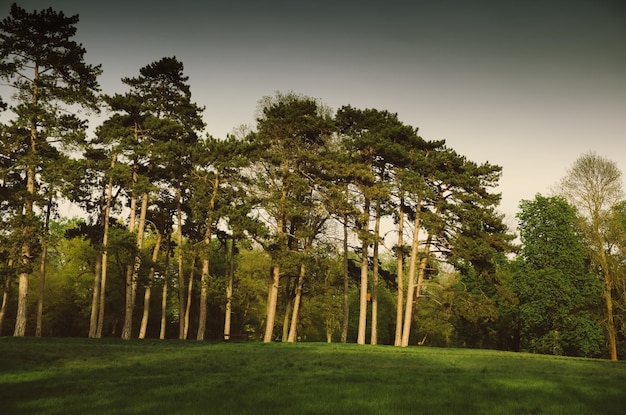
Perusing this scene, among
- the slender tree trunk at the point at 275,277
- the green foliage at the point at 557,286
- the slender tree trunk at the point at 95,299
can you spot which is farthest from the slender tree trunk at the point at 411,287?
the slender tree trunk at the point at 95,299

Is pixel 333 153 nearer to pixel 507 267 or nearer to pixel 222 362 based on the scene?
pixel 222 362

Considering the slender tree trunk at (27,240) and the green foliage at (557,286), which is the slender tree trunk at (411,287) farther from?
the slender tree trunk at (27,240)

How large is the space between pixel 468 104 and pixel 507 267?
24525 millimetres

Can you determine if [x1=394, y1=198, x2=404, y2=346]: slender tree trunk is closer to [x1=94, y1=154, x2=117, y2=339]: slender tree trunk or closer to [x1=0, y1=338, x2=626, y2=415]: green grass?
[x1=94, y1=154, x2=117, y2=339]: slender tree trunk

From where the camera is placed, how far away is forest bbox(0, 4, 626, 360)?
32281mm

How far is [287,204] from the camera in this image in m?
35.7

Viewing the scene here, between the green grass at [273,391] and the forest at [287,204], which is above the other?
the forest at [287,204]

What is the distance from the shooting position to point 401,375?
50.5 feet

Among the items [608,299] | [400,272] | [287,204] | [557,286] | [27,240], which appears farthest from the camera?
[557,286]

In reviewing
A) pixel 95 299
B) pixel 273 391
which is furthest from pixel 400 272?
pixel 273 391

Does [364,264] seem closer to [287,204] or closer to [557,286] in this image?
[287,204]

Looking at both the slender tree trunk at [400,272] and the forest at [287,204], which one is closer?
the forest at [287,204]

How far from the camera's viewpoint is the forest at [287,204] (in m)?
32.3

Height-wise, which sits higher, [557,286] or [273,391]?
[557,286]
